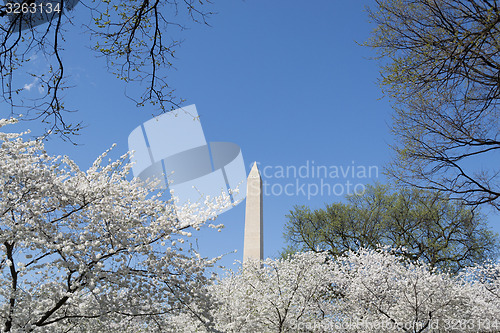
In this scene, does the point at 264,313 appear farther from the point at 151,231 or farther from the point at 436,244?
the point at 436,244

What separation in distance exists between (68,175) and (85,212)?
634 mm

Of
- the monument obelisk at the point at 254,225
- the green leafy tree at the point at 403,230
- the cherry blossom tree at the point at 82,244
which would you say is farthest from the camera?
the green leafy tree at the point at 403,230

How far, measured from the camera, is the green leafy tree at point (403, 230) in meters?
20.5

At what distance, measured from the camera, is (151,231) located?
6.53 meters

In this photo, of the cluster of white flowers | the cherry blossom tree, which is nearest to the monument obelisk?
the cluster of white flowers

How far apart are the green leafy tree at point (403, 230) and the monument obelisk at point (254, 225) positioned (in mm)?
6935

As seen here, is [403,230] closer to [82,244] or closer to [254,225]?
[254,225]

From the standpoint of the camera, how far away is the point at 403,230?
68.3 feet

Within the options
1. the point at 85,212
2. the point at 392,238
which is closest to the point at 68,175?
the point at 85,212

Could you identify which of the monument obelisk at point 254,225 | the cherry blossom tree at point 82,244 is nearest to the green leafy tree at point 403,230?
the monument obelisk at point 254,225

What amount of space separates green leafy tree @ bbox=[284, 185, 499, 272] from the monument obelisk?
22.8ft

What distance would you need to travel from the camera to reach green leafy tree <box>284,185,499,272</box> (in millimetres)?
20531

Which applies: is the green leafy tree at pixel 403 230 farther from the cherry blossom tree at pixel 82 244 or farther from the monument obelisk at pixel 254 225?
the cherry blossom tree at pixel 82 244

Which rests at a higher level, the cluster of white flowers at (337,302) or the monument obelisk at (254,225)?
the monument obelisk at (254,225)
